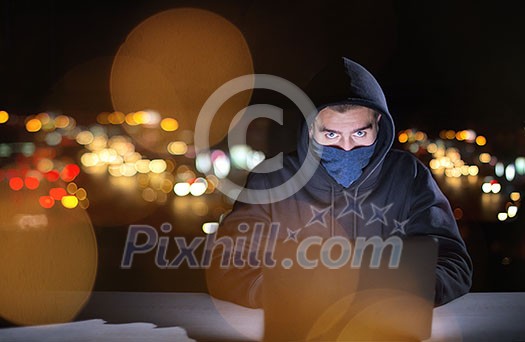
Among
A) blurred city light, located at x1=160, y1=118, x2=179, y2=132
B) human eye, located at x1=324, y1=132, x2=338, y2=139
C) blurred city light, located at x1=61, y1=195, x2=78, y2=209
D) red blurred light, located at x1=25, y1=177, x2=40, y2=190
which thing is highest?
blurred city light, located at x1=160, y1=118, x2=179, y2=132

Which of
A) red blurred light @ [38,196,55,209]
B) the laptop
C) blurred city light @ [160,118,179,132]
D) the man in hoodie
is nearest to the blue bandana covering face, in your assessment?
the man in hoodie

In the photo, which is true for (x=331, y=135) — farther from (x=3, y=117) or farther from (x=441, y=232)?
(x=3, y=117)

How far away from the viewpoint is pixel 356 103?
304cm

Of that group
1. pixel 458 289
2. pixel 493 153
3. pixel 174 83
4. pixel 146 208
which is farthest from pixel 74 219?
pixel 493 153

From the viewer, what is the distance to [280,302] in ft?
8.35

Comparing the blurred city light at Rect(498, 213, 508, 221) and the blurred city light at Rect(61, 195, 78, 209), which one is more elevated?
the blurred city light at Rect(61, 195, 78, 209)

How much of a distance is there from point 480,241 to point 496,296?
7.99 meters

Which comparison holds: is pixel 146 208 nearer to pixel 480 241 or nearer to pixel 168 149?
pixel 480 241

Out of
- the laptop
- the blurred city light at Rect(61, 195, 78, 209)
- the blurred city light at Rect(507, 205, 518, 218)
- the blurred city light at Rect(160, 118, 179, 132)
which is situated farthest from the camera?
the blurred city light at Rect(160, 118, 179, 132)

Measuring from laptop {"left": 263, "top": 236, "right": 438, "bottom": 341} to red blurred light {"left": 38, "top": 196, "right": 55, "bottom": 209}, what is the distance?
42.5ft

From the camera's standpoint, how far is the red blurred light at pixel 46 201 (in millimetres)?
15047

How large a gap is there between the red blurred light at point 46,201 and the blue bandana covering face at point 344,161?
1254cm

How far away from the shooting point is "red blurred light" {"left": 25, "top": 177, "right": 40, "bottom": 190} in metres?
16.0

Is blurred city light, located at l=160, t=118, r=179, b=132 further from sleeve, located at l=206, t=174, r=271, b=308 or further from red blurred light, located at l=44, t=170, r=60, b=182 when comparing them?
sleeve, located at l=206, t=174, r=271, b=308
